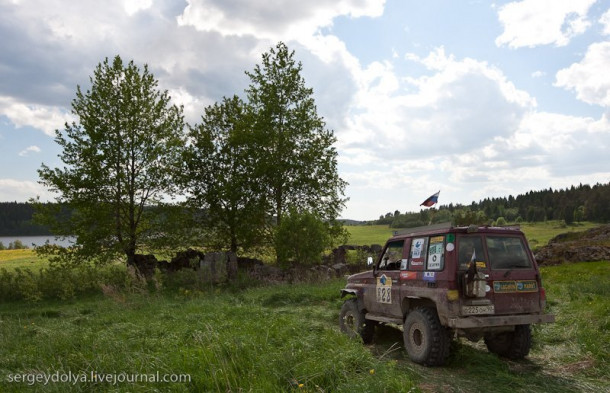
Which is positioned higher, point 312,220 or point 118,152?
point 118,152

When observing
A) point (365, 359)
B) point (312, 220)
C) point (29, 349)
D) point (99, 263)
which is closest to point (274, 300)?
point (312, 220)

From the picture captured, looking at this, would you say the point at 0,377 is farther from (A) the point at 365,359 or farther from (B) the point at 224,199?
(B) the point at 224,199

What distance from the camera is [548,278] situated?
784 inches

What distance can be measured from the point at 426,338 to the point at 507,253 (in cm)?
209

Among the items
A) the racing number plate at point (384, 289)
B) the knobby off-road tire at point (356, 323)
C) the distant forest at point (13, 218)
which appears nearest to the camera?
the racing number plate at point (384, 289)

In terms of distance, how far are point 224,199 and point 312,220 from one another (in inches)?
250

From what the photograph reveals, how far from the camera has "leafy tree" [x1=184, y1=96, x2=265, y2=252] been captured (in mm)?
26188

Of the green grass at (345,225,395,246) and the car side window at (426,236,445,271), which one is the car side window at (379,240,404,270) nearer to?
the car side window at (426,236,445,271)

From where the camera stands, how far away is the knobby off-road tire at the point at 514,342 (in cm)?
802

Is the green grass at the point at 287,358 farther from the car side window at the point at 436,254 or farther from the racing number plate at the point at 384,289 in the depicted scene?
the car side window at the point at 436,254

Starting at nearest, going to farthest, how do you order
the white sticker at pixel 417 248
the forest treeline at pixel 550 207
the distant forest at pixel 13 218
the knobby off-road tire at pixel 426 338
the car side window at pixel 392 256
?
1. the knobby off-road tire at pixel 426 338
2. the white sticker at pixel 417 248
3. the car side window at pixel 392 256
4. the forest treeline at pixel 550 207
5. the distant forest at pixel 13 218

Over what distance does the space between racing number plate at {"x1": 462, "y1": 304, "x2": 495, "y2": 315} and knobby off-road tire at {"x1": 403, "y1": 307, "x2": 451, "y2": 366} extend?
57 cm

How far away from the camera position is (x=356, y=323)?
966cm

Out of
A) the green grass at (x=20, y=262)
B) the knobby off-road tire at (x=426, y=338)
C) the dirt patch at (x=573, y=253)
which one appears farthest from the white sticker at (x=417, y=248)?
the green grass at (x=20, y=262)
